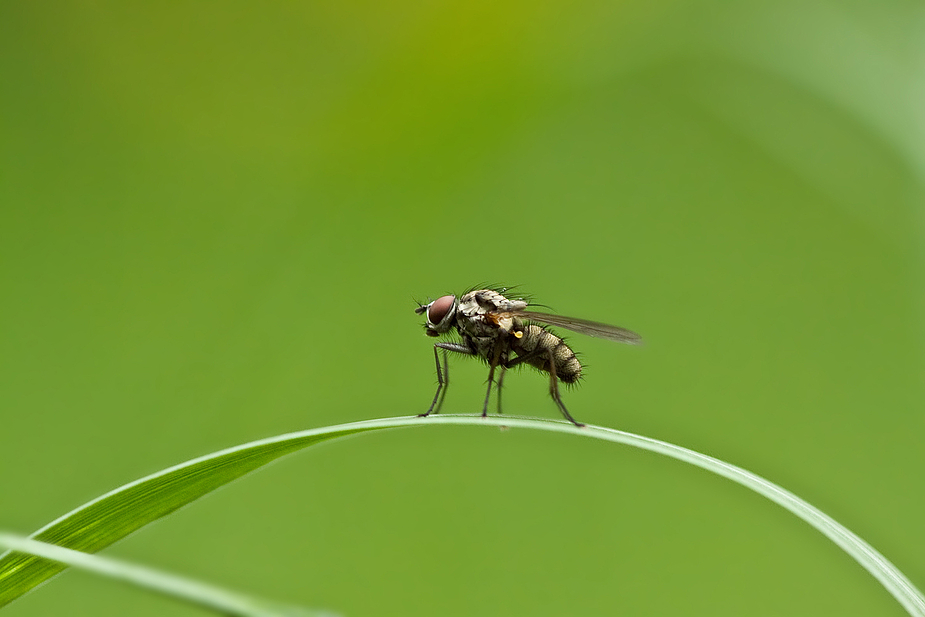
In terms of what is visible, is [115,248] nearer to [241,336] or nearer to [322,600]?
[241,336]

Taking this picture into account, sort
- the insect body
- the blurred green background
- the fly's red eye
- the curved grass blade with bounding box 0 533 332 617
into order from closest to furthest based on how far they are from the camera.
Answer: the curved grass blade with bounding box 0 533 332 617 → the insect body → the fly's red eye → the blurred green background

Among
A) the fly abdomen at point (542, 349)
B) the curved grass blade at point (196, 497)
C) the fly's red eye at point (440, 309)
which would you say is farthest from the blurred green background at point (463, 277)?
the curved grass blade at point (196, 497)

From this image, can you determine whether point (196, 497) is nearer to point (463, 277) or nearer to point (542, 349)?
point (542, 349)

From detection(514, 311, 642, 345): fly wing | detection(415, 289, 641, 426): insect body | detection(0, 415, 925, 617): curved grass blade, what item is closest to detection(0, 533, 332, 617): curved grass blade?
detection(0, 415, 925, 617): curved grass blade

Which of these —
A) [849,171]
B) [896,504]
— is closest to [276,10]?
[849,171]

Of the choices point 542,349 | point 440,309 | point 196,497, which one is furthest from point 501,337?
point 196,497

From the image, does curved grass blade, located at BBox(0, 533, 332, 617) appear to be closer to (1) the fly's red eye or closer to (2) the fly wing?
(2) the fly wing
